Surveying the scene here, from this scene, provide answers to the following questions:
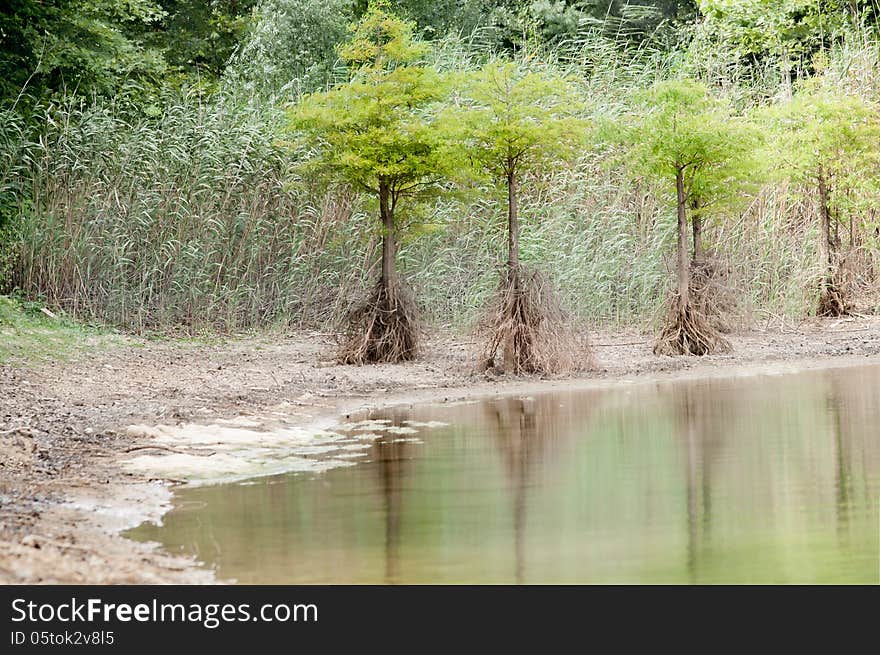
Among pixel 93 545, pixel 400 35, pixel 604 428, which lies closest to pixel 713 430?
pixel 604 428

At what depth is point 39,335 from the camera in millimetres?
15688

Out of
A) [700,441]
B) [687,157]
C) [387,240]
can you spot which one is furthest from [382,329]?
[700,441]

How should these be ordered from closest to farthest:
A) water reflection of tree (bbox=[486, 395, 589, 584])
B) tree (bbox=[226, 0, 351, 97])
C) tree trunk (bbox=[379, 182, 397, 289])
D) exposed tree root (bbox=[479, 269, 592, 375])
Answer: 1. water reflection of tree (bbox=[486, 395, 589, 584])
2. exposed tree root (bbox=[479, 269, 592, 375])
3. tree trunk (bbox=[379, 182, 397, 289])
4. tree (bbox=[226, 0, 351, 97])

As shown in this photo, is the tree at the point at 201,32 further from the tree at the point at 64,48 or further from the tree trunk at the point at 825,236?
the tree trunk at the point at 825,236

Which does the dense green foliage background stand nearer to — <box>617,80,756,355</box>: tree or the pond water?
<box>617,80,756,355</box>: tree

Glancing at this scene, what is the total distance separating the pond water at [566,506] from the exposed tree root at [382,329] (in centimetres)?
451

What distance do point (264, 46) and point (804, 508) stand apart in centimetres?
2173

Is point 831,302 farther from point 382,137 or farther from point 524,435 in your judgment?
point 524,435

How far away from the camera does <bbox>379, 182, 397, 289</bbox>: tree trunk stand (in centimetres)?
1616

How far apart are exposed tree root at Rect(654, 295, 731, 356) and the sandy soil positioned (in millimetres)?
292

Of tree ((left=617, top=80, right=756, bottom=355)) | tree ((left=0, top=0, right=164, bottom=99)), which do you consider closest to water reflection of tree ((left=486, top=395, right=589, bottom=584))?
tree ((left=617, top=80, right=756, bottom=355))

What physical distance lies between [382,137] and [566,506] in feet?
30.4

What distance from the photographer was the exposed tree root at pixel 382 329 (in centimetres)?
1587

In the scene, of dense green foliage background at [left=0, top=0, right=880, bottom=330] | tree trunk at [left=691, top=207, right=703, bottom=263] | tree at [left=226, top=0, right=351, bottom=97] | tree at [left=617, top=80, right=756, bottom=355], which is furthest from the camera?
tree at [left=226, top=0, right=351, bottom=97]
